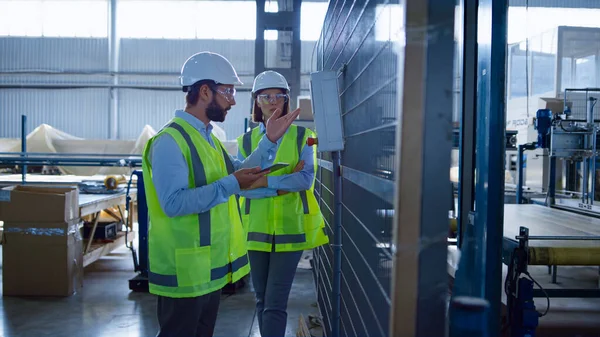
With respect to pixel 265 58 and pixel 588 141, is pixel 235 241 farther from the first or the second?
pixel 265 58

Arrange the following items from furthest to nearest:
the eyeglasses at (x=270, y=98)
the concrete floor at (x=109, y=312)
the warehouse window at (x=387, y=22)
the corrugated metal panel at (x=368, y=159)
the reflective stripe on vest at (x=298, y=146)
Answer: the concrete floor at (x=109, y=312) → the eyeglasses at (x=270, y=98) → the reflective stripe on vest at (x=298, y=146) → the corrugated metal panel at (x=368, y=159) → the warehouse window at (x=387, y=22)

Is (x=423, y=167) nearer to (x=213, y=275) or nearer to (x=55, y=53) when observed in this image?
(x=213, y=275)

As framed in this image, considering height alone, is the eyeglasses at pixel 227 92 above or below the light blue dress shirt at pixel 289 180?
above

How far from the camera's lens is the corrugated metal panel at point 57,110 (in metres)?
17.5

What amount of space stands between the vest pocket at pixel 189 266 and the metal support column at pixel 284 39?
4185 mm

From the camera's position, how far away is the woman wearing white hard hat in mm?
2795

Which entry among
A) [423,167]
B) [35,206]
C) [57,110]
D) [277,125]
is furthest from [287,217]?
[57,110]

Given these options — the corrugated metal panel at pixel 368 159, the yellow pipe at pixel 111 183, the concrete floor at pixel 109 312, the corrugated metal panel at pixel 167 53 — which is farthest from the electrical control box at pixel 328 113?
the corrugated metal panel at pixel 167 53

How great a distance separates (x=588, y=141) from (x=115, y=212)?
5.43m

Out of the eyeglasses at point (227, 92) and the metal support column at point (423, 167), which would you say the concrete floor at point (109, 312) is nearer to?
the eyeglasses at point (227, 92)

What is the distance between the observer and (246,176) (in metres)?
2.14

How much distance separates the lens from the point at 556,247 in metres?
2.36

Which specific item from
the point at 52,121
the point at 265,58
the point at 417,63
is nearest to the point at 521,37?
the point at 265,58

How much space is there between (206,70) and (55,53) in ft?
57.8
